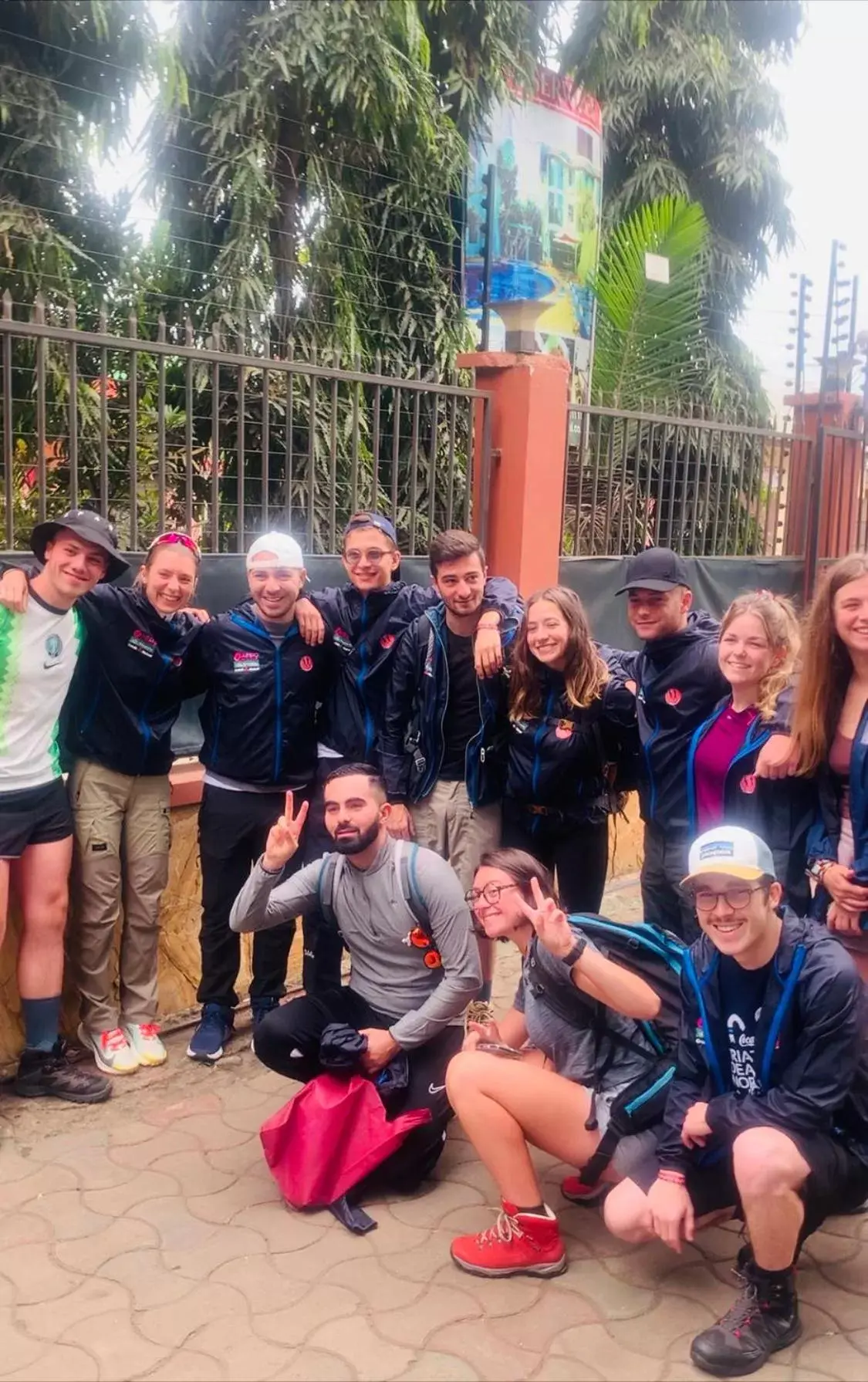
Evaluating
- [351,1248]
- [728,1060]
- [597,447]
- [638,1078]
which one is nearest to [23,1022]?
[351,1248]

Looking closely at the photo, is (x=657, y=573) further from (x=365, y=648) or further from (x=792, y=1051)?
(x=792, y=1051)

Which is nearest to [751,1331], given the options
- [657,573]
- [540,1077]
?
[540,1077]

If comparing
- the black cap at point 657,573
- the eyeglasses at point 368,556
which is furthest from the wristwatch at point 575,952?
the eyeglasses at point 368,556

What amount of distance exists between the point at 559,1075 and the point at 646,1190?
37 cm

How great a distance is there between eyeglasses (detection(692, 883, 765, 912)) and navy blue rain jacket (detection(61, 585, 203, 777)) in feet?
7.12

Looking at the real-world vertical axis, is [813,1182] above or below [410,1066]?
above

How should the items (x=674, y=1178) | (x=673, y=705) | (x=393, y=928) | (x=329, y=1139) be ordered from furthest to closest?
(x=673, y=705) → (x=393, y=928) → (x=329, y=1139) → (x=674, y=1178)

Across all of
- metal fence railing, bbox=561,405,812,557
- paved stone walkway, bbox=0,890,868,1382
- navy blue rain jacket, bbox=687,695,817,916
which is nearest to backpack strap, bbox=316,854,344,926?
paved stone walkway, bbox=0,890,868,1382

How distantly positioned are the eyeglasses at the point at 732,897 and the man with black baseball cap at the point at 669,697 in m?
0.95

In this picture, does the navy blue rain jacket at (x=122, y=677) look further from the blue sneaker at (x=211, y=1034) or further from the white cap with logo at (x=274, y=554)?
the blue sneaker at (x=211, y=1034)

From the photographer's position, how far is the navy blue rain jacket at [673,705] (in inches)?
142

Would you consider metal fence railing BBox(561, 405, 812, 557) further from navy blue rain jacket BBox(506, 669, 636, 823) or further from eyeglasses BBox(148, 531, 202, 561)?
eyeglasses BBox(148, 531, 202, 561)

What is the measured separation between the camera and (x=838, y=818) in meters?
3.19

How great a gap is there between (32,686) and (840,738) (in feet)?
8.05
